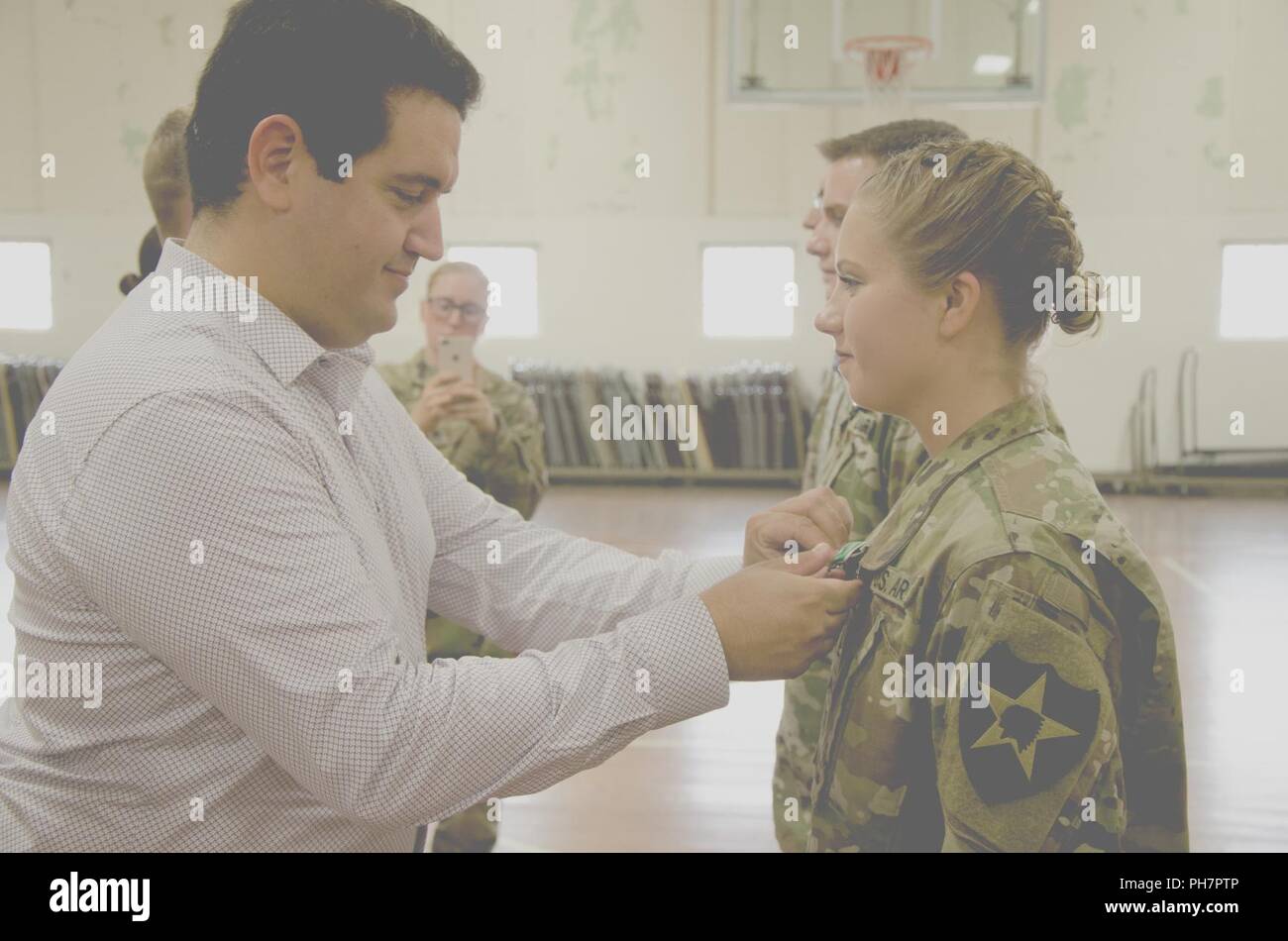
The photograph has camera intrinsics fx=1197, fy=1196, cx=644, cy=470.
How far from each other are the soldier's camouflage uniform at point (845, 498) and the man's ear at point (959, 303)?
61 cm

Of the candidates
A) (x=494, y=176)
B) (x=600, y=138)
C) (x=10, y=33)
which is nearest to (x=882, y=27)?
(x=600, y=138)

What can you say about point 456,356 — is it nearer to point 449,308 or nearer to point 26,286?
point 449,308

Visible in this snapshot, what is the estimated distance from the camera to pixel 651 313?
12.8 metres

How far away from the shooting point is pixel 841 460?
2.55m

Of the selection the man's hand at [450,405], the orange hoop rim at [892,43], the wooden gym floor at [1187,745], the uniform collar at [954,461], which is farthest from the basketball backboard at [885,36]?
the uniform collar at [954,461]

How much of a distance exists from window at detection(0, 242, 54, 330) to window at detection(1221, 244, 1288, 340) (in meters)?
12.5

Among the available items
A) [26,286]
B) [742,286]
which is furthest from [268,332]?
[26,286]

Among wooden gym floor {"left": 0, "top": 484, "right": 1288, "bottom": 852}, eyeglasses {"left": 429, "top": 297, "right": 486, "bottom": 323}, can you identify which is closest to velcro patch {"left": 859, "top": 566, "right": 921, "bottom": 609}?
wooden gym floor {"left": 0, "top": 484, "right": 1288, "bottom": 852}

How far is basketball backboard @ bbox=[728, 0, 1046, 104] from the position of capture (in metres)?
9.70

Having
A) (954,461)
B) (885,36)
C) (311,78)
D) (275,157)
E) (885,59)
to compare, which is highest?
(885,36)

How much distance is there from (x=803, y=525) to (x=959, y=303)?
0.44 metres

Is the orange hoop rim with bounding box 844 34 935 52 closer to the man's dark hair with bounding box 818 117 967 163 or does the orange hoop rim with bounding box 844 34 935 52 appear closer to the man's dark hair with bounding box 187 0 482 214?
the man's dark hair with bounding box 818 117 967 163

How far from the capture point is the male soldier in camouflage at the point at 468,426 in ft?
12.3

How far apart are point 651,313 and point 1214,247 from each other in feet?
18.9
